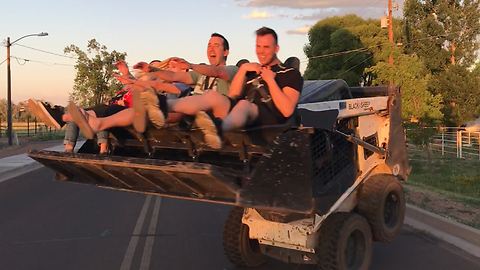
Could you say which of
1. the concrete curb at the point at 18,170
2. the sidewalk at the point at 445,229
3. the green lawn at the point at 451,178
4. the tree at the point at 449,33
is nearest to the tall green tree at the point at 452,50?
the tree at the point at 449,33

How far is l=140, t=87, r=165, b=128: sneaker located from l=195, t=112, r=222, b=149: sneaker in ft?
0.90

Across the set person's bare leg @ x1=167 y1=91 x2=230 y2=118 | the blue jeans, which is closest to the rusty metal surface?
the blue jeans

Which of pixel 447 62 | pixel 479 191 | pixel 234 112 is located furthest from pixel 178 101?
pixel 447 62

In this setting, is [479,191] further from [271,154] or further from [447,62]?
[447,62]

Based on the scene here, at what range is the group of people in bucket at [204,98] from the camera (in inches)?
151

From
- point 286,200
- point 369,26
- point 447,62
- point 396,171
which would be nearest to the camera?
point 286,200

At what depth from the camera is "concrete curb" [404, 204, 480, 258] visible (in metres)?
6.69

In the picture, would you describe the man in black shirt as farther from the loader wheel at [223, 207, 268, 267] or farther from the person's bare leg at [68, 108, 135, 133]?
the loader wheel at [223, 207, 268, 267]

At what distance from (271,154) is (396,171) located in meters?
2.62

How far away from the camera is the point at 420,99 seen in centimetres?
2034

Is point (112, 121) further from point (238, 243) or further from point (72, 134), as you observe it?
point (238, 243)

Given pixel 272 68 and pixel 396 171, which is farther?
pixel 396 171

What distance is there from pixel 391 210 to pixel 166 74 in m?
2.87

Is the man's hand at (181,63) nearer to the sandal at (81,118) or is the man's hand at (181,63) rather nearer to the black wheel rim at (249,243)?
the sandal at (81,118)
